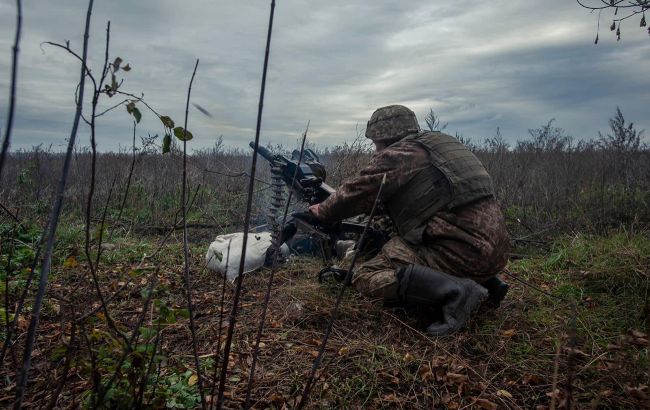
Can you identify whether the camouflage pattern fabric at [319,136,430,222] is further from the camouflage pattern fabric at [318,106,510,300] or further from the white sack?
the white sack

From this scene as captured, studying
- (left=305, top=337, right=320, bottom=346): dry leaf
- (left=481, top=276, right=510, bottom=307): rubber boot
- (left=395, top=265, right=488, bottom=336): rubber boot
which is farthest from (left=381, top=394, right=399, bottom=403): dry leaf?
(left=481, top=276, right=510, bottom=307): rubber boot

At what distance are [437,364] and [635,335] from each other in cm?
143

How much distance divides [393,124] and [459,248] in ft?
3.86

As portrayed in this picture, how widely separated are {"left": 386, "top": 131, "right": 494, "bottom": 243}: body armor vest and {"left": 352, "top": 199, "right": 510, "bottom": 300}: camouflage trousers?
0.08 m

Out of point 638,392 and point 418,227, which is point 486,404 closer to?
point 638,392

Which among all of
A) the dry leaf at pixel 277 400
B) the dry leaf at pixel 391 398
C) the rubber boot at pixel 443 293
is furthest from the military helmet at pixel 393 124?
the dry leaf at pixel 277 400

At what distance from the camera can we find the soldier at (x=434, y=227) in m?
3.01

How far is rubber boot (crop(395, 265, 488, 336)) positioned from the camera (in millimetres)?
2938

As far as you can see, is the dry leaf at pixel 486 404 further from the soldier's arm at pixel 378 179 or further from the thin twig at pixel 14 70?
the thin twig at pixel 14 70

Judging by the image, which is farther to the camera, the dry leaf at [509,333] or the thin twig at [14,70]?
the dry leaf at [509,333]

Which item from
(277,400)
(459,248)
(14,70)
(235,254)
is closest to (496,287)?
(459,248)

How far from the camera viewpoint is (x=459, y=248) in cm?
315

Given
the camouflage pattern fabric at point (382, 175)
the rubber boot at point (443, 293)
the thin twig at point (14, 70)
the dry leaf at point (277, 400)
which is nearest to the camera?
the thin twig at point (14, 70)

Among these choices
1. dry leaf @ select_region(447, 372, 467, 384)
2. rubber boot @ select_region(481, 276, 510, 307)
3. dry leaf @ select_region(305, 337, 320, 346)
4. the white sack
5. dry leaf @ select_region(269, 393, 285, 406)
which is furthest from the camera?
the white sack
